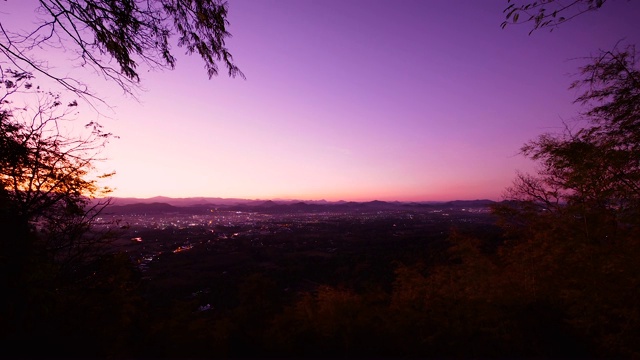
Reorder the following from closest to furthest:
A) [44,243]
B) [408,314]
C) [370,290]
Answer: [44,243] → [408,314] → [370,290]

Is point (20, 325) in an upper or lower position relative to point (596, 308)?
upper

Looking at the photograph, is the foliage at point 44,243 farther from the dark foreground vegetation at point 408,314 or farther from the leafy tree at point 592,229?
the leafy tree at point 592,229

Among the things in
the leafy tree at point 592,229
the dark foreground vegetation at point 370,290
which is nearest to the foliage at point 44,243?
the dark foreground vegetation at point 370,290

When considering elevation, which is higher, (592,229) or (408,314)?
(592,229)

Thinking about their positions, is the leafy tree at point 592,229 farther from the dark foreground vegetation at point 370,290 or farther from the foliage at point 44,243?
the foliage at point 44,243

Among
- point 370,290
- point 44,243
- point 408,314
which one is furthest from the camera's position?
point 370,290

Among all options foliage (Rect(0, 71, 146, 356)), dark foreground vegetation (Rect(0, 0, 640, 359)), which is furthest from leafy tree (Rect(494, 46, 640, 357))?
foliage (Rect(0, 71, 146, 356))

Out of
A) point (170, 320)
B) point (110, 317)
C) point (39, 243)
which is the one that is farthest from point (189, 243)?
point (39, 243)

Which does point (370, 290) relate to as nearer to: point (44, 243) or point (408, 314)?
point (408, 314)

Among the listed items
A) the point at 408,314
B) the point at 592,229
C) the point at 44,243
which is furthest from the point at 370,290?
the point at 44,243

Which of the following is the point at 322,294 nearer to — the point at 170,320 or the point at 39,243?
the point at 170,320

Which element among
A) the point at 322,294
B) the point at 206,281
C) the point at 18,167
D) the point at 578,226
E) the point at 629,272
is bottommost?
the point at 206,281
